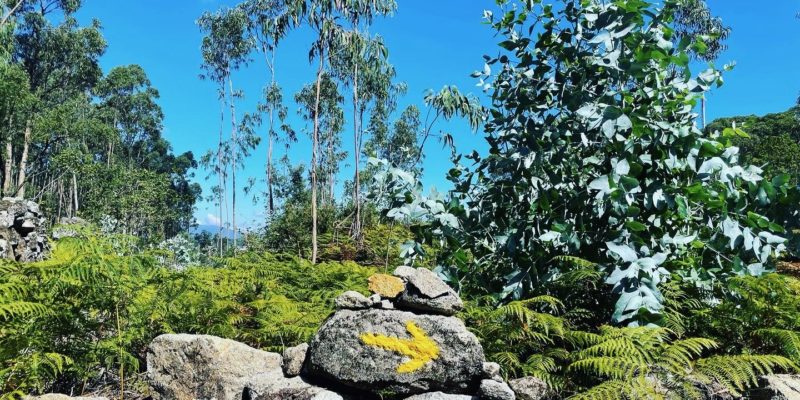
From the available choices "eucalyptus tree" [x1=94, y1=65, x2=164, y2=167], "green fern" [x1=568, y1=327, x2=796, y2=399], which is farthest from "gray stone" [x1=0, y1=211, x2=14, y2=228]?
"eucalyptus tree" [x1=94, y1=65, x2=164, y2=167]

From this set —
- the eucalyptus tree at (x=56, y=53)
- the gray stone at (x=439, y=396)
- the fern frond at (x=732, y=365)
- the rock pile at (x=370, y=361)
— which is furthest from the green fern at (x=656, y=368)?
the eucalyptus tree at (x=56, y=53)

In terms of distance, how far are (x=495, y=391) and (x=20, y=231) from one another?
11.4 metres

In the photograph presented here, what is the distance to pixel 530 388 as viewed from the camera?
218 cm

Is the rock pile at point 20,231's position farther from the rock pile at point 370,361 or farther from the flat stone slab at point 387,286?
the flat stone slab at point 387,286

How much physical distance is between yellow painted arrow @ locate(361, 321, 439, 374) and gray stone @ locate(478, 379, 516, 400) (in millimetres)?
256

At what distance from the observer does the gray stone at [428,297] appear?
2.51 m

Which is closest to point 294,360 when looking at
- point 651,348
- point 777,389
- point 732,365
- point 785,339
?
point 651,348

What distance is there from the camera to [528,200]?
2.99 metres

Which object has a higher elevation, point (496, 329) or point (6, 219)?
point (6, 219)

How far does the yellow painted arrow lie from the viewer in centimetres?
236

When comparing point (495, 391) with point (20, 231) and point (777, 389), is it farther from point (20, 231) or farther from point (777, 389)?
point (20, 231)

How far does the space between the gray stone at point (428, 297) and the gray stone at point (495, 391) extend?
410 millimetres

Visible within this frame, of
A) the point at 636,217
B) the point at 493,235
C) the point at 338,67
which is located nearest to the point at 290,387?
the point at 493,235

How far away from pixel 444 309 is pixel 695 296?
4.47ft
